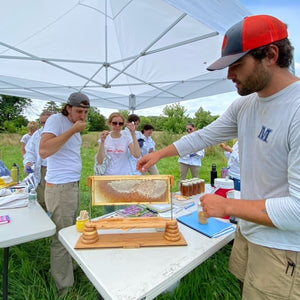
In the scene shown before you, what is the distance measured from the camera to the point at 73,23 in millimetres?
2891

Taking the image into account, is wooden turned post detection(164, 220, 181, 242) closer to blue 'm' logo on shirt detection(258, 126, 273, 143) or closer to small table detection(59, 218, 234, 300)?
small table detection(59, 218, 234, 300)

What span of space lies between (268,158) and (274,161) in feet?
0.09

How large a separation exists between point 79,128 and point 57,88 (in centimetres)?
347

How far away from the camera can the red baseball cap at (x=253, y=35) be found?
0.83 meters

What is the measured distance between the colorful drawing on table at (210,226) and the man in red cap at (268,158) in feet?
1.30

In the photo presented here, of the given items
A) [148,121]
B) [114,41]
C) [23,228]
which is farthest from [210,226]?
[148,121]

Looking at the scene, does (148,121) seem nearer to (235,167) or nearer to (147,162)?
(235,167)

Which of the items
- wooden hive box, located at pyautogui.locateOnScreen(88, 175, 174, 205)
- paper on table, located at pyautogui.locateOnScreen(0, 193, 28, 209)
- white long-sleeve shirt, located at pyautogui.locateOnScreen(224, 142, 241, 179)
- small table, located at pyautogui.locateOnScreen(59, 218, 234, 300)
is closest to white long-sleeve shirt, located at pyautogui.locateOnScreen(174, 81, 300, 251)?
small table, located at pyautogui.locateOnScreen(59, 218, 234, 300)

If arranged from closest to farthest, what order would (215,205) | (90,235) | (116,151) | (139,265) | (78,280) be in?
(215,205) < (139,265) < (90,235) < (78,280) < (116,151)

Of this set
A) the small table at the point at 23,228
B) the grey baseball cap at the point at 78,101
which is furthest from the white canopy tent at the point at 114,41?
the small table at the point at 23,228

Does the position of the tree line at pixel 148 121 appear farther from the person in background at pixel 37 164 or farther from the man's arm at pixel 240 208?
the man's arm at pixel 240 208

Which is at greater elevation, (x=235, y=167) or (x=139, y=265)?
(x=235, y=167)

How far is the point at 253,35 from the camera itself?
2.74 ft

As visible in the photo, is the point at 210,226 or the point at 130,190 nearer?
the point at 130,190
